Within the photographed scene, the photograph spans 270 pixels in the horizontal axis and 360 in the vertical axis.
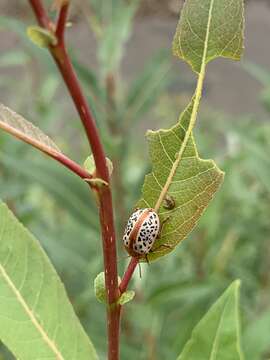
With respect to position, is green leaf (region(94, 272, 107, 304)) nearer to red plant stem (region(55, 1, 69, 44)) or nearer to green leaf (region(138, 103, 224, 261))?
green leaf (region(138, 103, 224, 261))

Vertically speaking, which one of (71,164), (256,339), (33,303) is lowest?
(256,339)

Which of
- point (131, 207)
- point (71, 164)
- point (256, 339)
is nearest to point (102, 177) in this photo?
point (71, 164)

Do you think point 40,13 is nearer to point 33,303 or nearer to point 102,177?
point 102,177

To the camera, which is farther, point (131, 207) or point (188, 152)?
point (131, 207)

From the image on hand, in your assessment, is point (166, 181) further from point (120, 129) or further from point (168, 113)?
point (168, 113)

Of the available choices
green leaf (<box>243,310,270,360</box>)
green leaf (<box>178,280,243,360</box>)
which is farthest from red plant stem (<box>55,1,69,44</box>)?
green leaf (<box>243,310,270,360</box>)

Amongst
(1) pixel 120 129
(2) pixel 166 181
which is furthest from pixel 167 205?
(1) pixel 120 129
